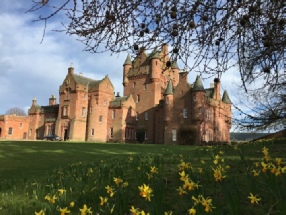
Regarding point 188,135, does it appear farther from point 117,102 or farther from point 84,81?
point 84,81

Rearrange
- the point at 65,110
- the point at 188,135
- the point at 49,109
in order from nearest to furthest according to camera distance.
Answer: the point at 188,135, the point at 65,110, the point at 49,109

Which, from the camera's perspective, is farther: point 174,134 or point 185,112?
point 174,134

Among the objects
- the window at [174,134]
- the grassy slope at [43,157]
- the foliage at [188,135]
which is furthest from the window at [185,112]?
the grassy slope at [43,157]

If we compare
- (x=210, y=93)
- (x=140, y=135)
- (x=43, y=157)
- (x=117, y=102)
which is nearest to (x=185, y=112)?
(x=210, y=93)

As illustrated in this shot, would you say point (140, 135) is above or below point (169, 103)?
below

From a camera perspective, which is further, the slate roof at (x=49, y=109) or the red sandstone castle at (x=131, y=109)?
the slate roof at (x=49, y=109)

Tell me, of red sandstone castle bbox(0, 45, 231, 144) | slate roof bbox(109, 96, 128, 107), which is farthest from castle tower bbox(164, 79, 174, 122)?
slate roof bbox(109, 96, 128, 107)

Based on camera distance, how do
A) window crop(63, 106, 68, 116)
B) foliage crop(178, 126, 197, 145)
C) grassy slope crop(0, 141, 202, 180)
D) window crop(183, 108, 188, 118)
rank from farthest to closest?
window crop(63, 106, 68, 116)
window crop(183, 108, 188, 118)
foliage crop(178, 126, 197, 145)
grassy slope crop(0, 141, 202, 180)

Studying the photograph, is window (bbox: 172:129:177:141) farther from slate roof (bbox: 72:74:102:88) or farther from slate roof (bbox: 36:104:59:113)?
slate roof (bbox: 36:104:59:113)

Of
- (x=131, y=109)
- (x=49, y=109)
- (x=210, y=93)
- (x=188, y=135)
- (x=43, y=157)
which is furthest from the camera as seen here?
(x=49, y=109)

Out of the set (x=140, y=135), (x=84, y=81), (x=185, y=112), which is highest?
(x=84, y=81)

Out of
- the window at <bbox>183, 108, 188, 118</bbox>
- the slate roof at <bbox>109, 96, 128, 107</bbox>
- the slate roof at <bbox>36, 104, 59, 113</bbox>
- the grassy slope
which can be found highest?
the slate roof at <bbox>109, 96, 128, 107</bbox>

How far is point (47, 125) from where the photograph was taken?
2213 inches

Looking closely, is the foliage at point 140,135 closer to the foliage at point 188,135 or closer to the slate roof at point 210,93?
the foliage at point 188,135
